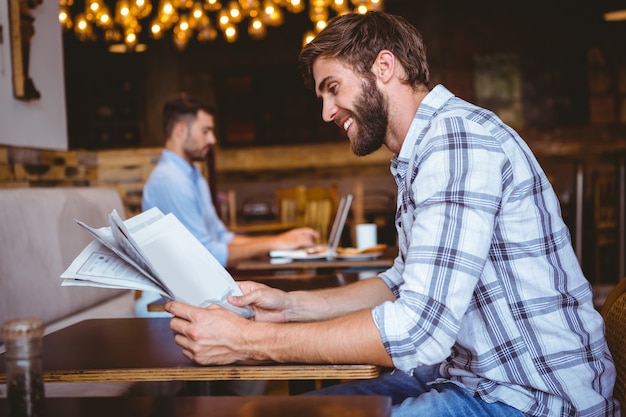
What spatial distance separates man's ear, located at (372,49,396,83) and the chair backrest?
2.30ft

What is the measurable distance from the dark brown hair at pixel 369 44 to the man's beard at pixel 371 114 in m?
0.04

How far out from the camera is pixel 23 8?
309 centimetres

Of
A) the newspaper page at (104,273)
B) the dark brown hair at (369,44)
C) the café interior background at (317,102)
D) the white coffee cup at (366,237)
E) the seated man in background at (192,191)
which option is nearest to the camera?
the newspaper page at (104,273)

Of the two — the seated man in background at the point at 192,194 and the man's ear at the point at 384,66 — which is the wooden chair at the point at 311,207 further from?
the man's ear at the point at 384,66

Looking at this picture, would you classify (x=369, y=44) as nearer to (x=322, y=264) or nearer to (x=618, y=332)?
(x=618, y=332)

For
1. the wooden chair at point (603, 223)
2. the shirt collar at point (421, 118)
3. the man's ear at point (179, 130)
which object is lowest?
the wooden chair at point (603, 223)

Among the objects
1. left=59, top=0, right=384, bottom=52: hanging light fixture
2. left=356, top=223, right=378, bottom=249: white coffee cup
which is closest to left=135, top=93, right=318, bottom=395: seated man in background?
left=356, top=223, right=378, bottom=249: white coffee cup

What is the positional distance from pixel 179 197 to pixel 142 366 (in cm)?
226

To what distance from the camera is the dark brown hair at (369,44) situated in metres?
1.44

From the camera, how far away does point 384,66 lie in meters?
1.45

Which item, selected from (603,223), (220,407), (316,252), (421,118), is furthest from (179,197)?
(603,223)

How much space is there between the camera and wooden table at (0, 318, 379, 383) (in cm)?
112

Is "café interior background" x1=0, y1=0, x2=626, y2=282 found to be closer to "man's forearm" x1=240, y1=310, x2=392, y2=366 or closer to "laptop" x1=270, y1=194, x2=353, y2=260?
"laptop" x1=270, y1=194, x2=353, y2=260

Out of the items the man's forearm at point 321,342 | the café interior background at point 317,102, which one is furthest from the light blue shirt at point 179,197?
the café interior background at point 317,102
